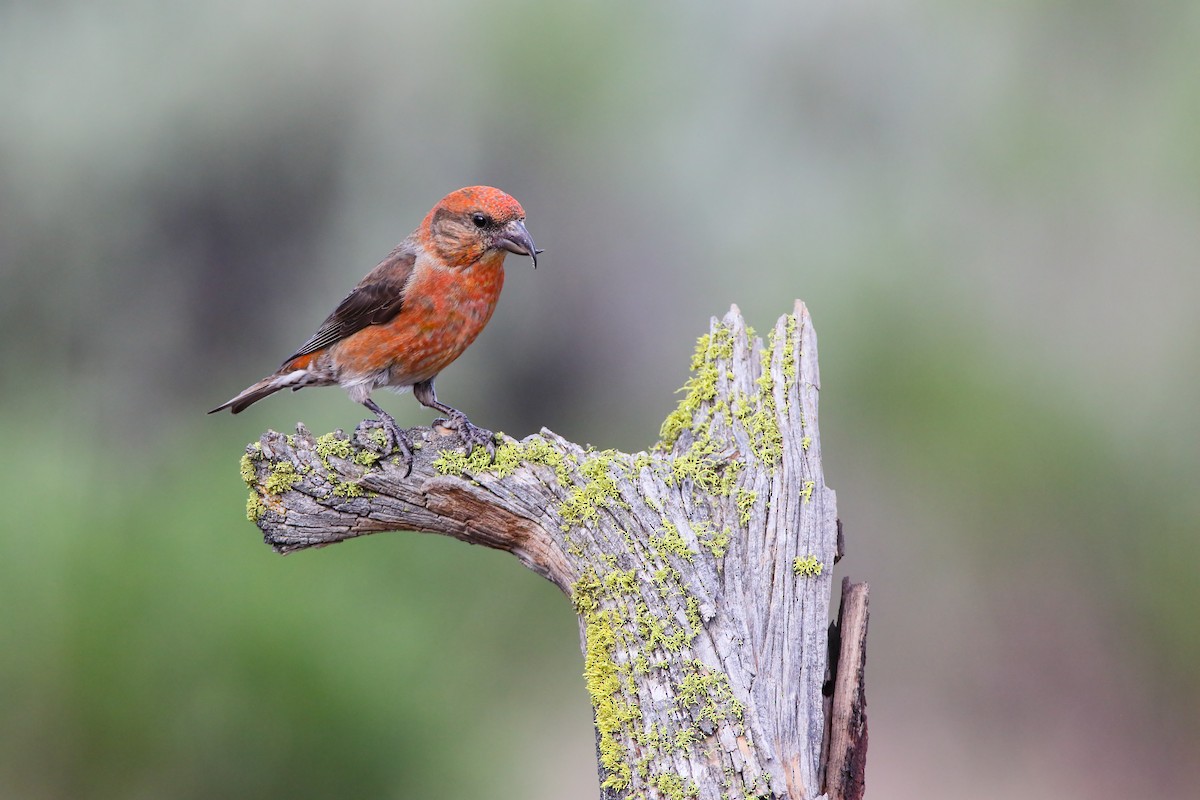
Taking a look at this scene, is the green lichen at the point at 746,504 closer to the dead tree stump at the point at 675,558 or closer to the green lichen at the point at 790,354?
the dead tree stump at the point at 675,558

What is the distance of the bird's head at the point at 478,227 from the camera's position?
310 centimetres

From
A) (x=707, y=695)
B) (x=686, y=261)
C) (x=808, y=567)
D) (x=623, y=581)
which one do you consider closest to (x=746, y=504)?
(x=808, y=567)

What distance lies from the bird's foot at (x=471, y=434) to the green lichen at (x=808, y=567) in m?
0.87

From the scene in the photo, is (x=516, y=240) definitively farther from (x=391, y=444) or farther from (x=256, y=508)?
(x=256, y=508)

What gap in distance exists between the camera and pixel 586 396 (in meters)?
5.95

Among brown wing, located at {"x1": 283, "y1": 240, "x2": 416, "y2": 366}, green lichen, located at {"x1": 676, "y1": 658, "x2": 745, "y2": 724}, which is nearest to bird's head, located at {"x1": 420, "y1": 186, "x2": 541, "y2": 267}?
brown wing, located at {"x1": 283, "y1": 240, "x2": 416, "y2": 366}

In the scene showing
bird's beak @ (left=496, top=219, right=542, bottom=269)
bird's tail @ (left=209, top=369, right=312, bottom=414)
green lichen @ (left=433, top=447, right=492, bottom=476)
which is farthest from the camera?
bird's tail @ (left=209, top=369, right=312, bottom=414)

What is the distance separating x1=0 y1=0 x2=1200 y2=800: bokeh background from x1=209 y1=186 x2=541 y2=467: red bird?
2.10 m

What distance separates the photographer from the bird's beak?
3.08 m

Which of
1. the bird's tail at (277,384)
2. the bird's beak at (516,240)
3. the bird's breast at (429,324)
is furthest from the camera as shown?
the bird's tail at (277,384)

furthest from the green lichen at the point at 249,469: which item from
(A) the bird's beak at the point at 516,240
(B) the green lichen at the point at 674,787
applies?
(B) the green lichen at the point at 674,787

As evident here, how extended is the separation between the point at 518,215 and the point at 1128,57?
4.63 m

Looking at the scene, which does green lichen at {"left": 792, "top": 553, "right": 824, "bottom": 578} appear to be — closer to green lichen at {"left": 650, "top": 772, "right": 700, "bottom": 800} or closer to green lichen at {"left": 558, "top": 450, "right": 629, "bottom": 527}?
green lichen at {"left": 558, "top": 450, "right": 629, "bottom": 527}

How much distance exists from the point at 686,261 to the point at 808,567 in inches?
140
